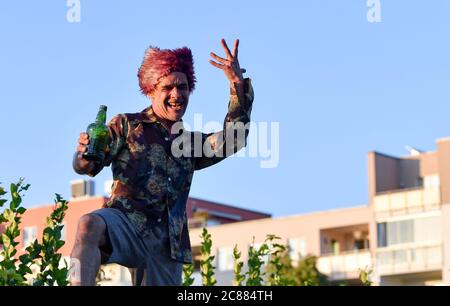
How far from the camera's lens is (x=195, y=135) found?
28.5 feet

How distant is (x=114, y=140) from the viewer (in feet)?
27.5

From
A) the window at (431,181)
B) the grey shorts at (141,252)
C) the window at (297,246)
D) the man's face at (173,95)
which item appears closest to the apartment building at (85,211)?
the window at (297,246)

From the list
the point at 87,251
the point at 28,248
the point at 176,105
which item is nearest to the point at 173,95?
the point at 176,105

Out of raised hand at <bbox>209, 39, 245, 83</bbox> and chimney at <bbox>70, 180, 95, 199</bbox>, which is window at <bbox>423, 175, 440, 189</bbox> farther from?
raised hand at <bbox>209, 39, 245, 83</bbox>

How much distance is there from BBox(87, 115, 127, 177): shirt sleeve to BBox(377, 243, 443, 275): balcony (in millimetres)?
59668

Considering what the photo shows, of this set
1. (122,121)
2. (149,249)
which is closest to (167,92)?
(122,121)

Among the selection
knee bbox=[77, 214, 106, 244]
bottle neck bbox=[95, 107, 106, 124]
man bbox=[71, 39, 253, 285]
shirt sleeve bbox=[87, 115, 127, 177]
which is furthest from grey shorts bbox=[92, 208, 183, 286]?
bottle neck bbox=[95, 107, 106, 124]

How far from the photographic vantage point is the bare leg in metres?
7.76

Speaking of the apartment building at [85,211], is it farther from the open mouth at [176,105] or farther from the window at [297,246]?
the open mouth at [176,105]

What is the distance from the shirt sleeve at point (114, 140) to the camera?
823 cm

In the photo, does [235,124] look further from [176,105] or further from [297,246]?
[297,246]

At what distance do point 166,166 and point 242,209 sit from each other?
8460 centimetres

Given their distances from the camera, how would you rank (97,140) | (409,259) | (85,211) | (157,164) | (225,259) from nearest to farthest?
(97,140) < (157,164) < (409,259) < (225,259) < (85,211)

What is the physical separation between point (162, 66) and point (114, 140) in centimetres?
60
